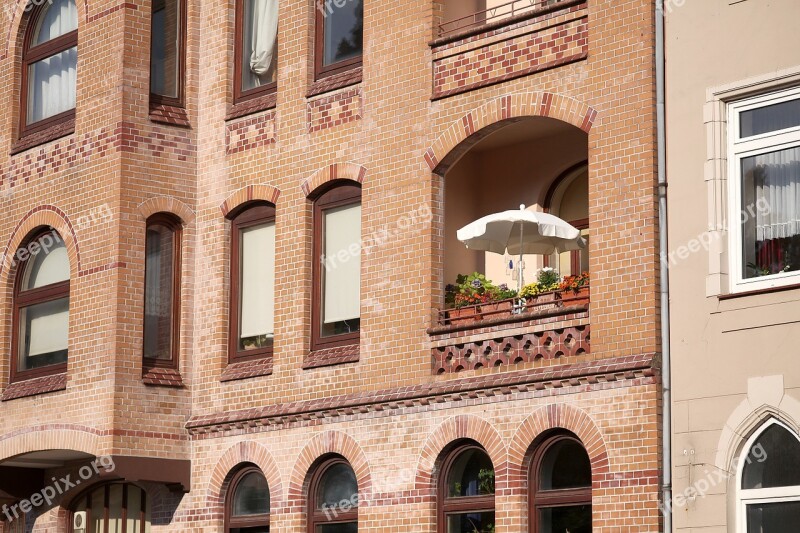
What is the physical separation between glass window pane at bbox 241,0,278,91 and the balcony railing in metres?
3.21

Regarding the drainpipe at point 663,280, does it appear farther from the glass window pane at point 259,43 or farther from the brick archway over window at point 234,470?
the glass window pane at point 259,43

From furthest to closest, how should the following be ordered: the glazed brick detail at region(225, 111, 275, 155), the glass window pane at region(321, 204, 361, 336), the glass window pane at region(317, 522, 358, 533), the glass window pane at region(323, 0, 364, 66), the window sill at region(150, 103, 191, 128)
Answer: the window sill at region(150, 103, 191, 128), the glazed brick detail at region(225, 111, 275, 155), the glass window pane at region(323, 0, 364, 66), the glass window pane at region(321, 204, 361, 336), the glass window pane at region(317, 522, 358, 533)

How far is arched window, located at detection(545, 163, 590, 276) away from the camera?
72.2 feet

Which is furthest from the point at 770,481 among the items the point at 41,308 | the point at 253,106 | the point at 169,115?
the point at 41,308

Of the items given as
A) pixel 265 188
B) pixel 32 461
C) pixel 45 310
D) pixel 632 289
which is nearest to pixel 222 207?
pixel 265 188

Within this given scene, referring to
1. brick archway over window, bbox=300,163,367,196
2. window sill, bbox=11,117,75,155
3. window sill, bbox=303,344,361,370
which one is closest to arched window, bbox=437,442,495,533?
window sill, bbox=303,344,361,370

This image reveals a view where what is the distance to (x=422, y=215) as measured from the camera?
2117 cm

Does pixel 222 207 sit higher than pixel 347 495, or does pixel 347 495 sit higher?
pixel 222 207

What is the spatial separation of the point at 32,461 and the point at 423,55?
29.6 feet

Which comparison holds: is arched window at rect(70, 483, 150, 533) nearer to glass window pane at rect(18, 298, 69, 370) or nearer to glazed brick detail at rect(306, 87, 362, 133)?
glass window pane at rect(18, 298, 69, 370)

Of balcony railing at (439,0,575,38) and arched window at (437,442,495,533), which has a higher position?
balcony railing at (439,0,575,38)

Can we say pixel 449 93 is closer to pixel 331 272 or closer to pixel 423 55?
pixel 423 55

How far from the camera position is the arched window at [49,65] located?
2548 centimetres

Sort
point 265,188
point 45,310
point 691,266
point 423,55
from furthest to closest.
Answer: point 45,310, point 265,188, point 423,55, point 691,266
